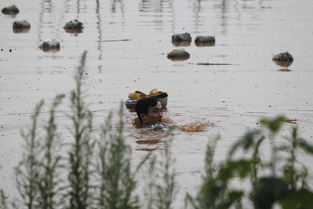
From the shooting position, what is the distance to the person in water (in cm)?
1288

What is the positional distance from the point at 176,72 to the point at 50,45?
5.55 meters

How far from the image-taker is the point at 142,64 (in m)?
18.7

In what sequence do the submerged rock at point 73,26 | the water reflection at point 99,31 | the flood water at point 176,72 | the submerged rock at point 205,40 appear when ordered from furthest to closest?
the submerged rock at point 73,26 → the submerged rock at point 205,40 → the water reflection at point 99,31 → the flood water at point 176,72

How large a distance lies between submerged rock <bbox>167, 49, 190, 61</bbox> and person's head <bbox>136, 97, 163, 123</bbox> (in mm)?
6640

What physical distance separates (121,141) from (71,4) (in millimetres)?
34268

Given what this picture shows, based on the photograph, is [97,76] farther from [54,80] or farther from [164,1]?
[164,1]

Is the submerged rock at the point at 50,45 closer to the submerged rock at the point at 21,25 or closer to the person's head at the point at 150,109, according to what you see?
the submerged rock at the point at 21,25

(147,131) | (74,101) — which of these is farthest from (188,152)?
(74,101)

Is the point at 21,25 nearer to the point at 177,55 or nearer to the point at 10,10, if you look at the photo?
the point at 10,10

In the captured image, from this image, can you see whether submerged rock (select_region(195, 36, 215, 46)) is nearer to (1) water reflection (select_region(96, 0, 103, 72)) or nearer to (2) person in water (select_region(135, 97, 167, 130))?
(1) water reflection (select_region(96, 0, 103, 72))

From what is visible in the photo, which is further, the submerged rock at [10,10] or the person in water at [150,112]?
the submerged rock at [10,10]

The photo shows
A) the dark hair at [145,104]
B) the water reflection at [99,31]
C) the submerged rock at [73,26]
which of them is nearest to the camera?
the dark hair at [145,104]

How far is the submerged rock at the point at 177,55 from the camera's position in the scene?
19.5m

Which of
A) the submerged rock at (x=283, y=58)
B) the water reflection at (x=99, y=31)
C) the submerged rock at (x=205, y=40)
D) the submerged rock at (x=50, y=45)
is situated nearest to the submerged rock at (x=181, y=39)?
the submerged rock at (x=205, y=40)
